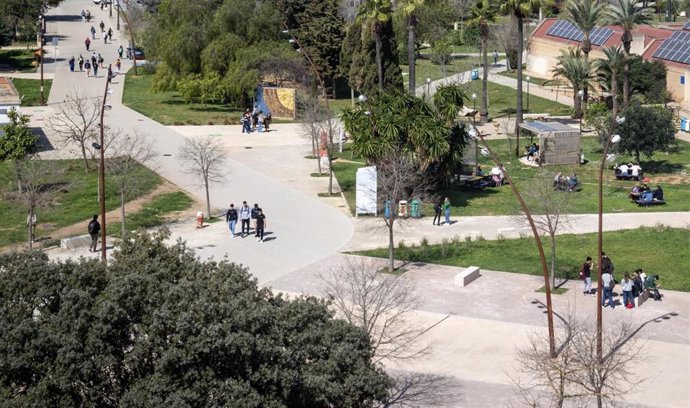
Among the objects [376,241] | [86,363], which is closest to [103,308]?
[86,363]

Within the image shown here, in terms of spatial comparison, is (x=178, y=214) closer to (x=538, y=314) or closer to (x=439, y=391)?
(x=538, y=314)

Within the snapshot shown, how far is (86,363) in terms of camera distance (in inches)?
877

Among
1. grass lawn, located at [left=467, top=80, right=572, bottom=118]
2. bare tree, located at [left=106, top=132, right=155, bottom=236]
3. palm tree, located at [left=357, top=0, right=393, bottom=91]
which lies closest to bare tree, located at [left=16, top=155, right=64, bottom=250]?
bare tree, located at [left=106, top=132, right=155, bottom=236]

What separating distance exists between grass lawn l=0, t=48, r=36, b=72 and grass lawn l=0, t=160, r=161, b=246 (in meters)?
28.9

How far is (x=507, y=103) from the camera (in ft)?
238

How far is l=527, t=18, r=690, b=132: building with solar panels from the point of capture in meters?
68.9

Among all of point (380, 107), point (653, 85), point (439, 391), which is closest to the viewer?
point (439, 391)

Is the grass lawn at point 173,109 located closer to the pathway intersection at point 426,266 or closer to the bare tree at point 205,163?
the pathway intersection at point 426,266

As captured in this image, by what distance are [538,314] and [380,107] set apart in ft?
44.0

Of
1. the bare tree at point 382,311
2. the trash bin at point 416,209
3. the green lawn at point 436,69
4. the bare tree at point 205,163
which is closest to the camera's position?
the bare tree at point 382,311

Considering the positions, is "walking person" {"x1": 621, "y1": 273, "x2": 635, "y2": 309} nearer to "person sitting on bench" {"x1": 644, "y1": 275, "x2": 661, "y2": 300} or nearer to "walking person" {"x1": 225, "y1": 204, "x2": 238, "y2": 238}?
"person sitting on bench" {"x1": 644, "y1": 275, "x2": 661, "y2": 300}

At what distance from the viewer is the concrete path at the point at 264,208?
4078 cm

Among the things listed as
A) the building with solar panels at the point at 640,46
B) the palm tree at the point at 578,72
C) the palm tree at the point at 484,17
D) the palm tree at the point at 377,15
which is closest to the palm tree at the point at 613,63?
the palm tree at the point at 578,72

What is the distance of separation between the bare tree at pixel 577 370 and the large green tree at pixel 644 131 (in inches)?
835
